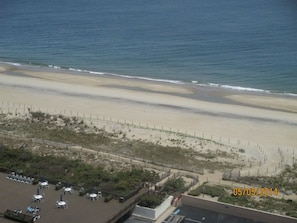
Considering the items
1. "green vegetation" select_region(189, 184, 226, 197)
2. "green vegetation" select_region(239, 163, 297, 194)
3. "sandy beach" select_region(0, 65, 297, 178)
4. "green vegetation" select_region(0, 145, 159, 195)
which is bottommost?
"green vegetation" select_region(189, 184, 226, 197)

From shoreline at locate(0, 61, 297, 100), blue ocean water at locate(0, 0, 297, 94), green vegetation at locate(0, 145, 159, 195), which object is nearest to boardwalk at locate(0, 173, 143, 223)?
green vegetation at locate(0, 145, 159, 195)

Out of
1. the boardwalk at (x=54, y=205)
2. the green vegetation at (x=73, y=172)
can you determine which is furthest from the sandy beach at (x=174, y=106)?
the boardwalk at (x=54, y=205)

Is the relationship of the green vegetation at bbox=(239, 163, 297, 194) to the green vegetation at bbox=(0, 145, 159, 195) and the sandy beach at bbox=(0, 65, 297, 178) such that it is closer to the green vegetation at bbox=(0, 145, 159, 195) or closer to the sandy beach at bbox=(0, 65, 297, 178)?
the sandy beach at bbox=(0, 65, 297, 178)

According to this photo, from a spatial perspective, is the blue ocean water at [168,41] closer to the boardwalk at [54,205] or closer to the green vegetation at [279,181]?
the green vegetation at [279,181]

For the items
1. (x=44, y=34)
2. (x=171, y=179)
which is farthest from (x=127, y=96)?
(x=44, y=34)

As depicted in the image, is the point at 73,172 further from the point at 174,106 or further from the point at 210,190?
the point at 174,106

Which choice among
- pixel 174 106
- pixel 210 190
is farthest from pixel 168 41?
pixel 210 190
